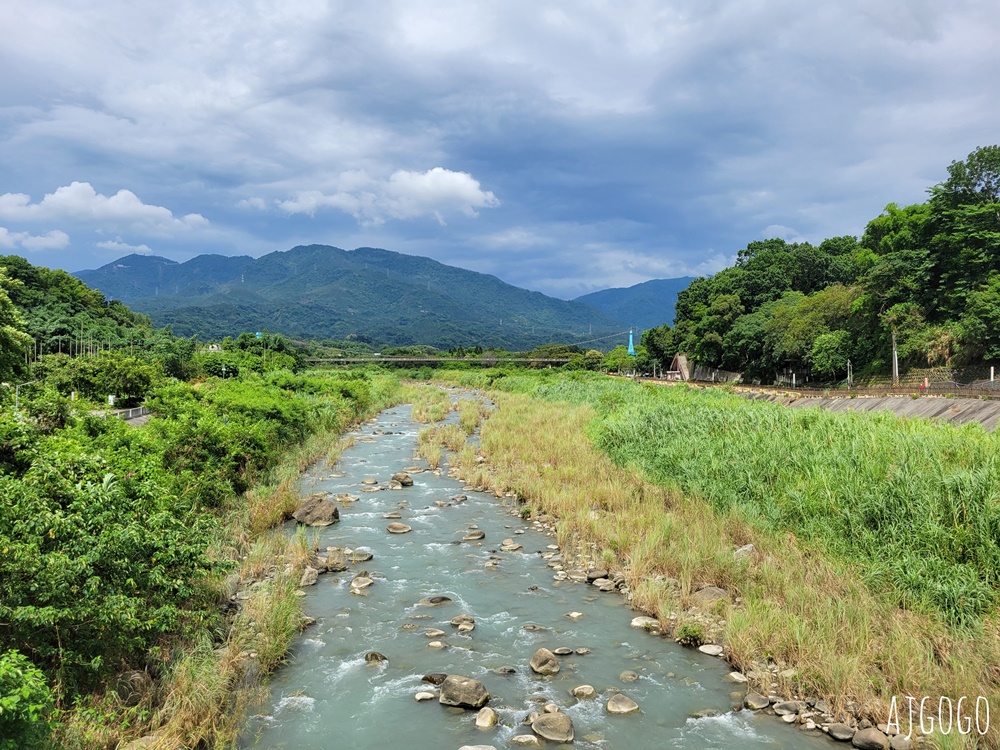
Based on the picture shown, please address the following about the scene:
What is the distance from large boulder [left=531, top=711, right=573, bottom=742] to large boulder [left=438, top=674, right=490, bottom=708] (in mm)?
799

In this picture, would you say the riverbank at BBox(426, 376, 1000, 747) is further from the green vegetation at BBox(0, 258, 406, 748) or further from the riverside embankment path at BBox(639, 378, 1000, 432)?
the riverside embankment path at BBox(639, 378, 1000, 432)

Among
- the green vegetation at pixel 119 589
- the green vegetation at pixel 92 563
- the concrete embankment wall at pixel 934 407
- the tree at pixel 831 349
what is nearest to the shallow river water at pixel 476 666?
the green vegetation at pixel 119 589

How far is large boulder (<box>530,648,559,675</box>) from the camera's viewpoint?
8359 mm

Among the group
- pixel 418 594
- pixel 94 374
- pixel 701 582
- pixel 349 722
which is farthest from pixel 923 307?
pixel 94 374

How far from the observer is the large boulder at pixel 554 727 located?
686cm

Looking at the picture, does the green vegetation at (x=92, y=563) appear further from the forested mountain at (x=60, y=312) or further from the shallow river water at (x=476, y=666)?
the forested mountain at (x=60, y=312)

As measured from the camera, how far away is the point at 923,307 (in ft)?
150

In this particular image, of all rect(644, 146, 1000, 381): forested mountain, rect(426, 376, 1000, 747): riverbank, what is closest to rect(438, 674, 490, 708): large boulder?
rect(426, 376, 1000, 747): riverbank

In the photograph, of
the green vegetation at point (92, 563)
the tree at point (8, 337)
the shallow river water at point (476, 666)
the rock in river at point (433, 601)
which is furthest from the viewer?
the tree at point (8, 337)

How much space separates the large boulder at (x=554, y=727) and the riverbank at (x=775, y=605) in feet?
9.10

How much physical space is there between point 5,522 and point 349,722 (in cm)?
455

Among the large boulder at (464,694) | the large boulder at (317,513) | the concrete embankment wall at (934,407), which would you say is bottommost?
the large boulder at (464,694)

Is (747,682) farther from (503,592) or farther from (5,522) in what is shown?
(5,522)

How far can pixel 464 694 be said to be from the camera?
7562 millimetres
